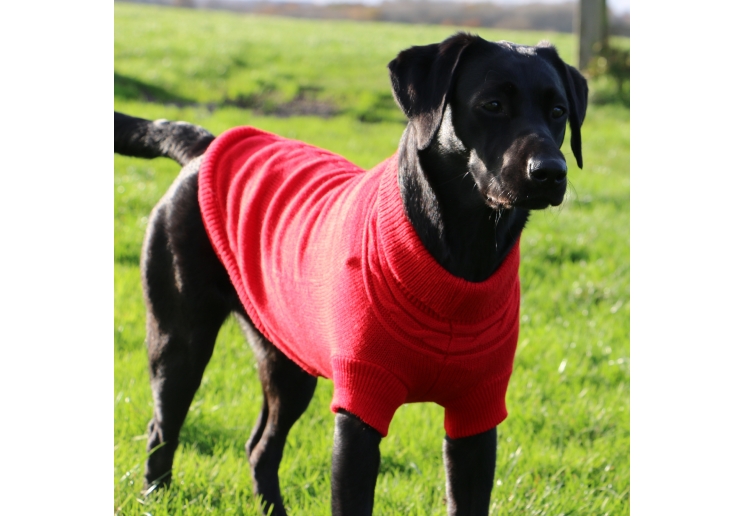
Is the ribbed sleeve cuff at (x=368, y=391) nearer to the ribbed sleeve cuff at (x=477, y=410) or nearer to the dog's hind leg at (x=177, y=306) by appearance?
the ribbed sleeve cuff at (x=477, y=410)

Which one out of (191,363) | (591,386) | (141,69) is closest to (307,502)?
(191,363)

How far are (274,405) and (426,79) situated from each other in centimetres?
154

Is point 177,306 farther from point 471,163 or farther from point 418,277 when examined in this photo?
point 471,163

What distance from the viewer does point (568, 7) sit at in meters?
15.8

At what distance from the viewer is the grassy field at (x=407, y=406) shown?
3342mm

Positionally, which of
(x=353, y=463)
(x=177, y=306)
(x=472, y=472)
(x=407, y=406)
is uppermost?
(x=177, y=306)

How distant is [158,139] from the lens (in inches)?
138

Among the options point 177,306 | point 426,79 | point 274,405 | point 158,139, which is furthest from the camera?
point 158,139

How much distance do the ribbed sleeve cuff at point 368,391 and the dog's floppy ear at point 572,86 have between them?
0.97 m

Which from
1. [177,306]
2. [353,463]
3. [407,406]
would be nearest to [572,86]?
[353,463]

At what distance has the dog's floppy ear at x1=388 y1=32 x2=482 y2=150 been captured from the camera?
2.48 metres

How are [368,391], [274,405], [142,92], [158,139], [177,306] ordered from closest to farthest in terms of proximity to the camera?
[368,391]
[177,306]
[274,405]
[158,139]
[142,92]
